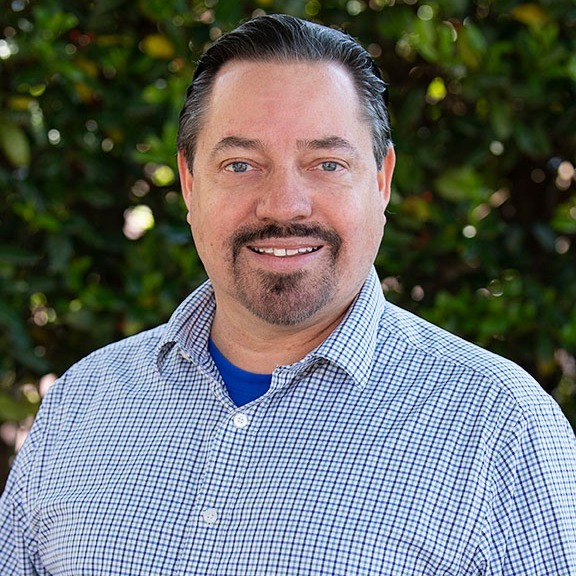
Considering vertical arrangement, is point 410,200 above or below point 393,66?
below

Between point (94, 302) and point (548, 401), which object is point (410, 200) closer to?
point (94, 302)

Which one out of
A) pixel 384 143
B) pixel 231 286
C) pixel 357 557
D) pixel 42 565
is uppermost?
pixel 384 143

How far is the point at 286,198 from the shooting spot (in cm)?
159

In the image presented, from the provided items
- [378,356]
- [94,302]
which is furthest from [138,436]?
[94,302]

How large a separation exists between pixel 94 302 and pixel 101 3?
694 mm

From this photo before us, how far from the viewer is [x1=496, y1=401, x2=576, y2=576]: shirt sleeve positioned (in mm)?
1443

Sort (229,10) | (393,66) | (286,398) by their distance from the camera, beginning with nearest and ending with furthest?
(286,398)
(229,10)
(393,66)

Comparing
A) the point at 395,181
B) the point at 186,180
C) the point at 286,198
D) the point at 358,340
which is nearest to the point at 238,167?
the point at 286,198

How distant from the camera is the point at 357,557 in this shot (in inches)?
58.1

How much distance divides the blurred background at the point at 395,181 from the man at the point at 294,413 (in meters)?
0.68

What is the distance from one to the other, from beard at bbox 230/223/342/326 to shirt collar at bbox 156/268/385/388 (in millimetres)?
60

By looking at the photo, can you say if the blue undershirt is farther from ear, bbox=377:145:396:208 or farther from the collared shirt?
ear, bbox=377:145:396:208

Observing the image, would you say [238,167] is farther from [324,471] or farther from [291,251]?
[324,471]

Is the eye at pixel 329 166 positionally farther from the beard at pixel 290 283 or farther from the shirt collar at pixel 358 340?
the shirt collar at pixel 358 340
